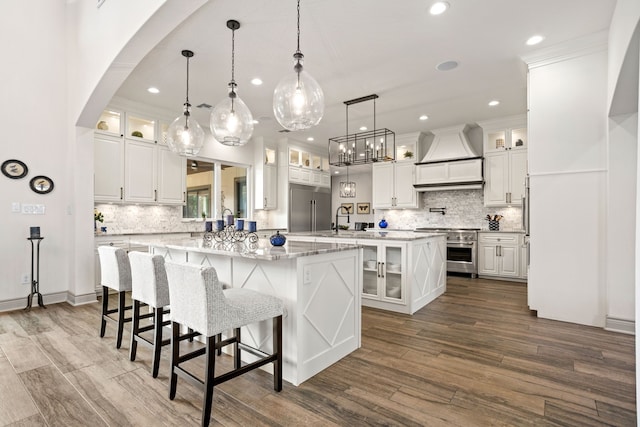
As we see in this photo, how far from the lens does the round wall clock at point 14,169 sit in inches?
154

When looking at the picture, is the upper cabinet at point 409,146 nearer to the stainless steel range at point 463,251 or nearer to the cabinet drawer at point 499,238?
the stainless steel range at point 463,251

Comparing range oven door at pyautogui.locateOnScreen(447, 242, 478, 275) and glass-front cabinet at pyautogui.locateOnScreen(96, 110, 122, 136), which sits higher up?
glass-front cabinet at pyautogui.locateOnScreen(96, 110, 122, 136)

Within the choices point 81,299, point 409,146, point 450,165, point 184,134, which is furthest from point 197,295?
point 409,146

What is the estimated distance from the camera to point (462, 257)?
630cm

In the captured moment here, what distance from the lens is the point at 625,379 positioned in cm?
229

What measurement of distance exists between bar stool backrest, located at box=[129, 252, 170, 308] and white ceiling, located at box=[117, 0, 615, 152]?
7.29 ft

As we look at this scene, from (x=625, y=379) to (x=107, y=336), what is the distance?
426 cm

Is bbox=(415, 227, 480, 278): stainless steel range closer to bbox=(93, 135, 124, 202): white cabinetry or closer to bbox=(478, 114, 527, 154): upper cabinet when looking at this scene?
bbox=(478, 114, 527, 154): upper cabinet

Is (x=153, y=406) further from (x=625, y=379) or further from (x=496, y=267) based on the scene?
(x=496, y=267)

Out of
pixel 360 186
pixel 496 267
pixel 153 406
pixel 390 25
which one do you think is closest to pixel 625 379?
pixel 153 406

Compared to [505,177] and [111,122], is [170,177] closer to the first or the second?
[111,122]

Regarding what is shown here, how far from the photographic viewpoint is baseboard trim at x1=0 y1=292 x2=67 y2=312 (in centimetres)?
395

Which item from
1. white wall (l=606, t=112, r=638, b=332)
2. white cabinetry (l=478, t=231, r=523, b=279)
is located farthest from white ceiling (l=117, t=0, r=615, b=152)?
white cabinetry (l=478, t=231, r=523, b=279)

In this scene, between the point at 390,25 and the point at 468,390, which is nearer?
the point at 468,390
